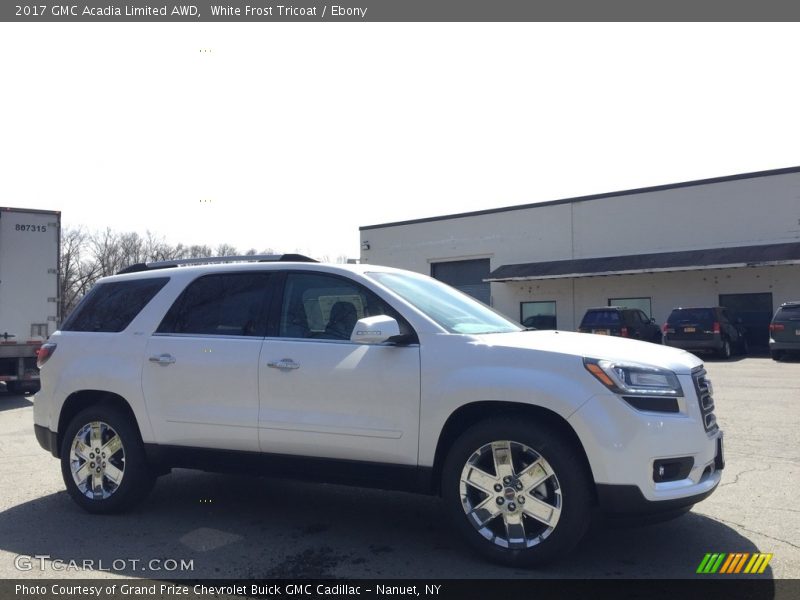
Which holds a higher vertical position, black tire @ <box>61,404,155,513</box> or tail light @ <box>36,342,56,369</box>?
tail light @ <box>36,342,56,369</box>

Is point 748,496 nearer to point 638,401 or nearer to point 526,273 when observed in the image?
point 638,401

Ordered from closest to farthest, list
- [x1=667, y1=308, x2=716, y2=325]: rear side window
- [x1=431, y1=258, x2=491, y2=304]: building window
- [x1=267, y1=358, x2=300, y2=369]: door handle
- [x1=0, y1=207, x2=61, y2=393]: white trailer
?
[x1=267, y1=358, x2=300, y2=369]: door handle
[x1=0, y1=207, x2=61, y2=393]: white trailer
[x1=667, y1=308, x2=716, y2=325]: rear side window
[x1=431, y1=258, x2=491, y2=304]: building window

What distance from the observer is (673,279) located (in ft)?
93.7

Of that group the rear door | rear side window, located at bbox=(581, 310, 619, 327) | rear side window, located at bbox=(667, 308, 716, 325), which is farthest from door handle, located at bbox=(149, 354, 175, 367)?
rear side window, located at bbox=(667, 308, 716, 325)

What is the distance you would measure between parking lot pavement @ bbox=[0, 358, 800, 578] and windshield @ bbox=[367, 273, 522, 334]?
1483mm

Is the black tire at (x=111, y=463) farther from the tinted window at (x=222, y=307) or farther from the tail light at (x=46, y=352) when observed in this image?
the tinted window at (x=222, y=307)

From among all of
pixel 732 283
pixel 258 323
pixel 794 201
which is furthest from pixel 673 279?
pixel 258 323

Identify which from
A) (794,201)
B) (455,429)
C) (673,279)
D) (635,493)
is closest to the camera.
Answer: (635,493)

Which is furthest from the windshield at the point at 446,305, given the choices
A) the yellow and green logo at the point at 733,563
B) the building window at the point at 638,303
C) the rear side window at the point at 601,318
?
the building window at the point at 638,303

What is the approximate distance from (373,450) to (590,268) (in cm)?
2668

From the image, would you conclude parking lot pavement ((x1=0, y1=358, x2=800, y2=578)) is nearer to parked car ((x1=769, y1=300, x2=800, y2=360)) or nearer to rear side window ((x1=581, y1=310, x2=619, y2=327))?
parked car ((x1=769, y1=300, x2=800, y2=360))

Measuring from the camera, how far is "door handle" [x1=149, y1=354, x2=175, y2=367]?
210 inches

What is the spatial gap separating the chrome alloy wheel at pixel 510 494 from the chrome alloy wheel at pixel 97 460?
2876mm

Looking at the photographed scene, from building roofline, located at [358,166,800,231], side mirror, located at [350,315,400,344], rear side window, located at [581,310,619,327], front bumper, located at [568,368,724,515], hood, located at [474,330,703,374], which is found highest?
building roofline, located at [358,166,800,231]
